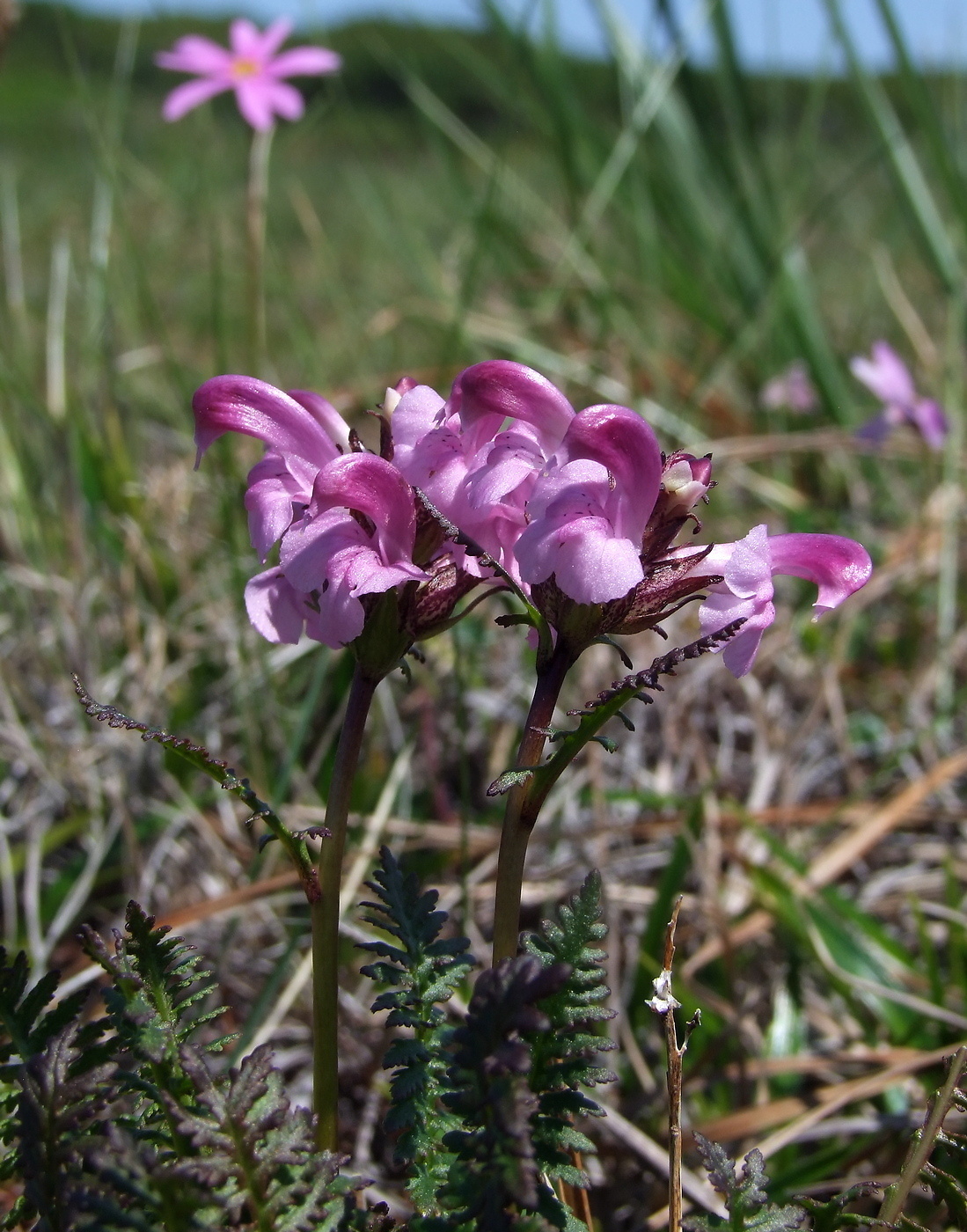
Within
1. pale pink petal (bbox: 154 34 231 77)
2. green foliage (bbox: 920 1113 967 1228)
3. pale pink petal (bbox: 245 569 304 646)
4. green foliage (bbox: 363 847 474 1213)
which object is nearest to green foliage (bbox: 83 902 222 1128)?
green foliage (bbox: 363 847 474 1213)

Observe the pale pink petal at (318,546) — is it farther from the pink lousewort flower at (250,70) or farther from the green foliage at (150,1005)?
the pink lousewort flower at (250,70)

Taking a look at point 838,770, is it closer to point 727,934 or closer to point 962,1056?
point 727,934

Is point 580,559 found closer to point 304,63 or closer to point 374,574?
point 374,574

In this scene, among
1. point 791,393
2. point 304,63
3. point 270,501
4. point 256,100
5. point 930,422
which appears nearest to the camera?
point 270,501

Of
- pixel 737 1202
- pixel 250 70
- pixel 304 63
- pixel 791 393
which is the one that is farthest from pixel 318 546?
pixel 791 393

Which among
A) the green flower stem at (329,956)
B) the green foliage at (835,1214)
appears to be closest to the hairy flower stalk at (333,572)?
the green flower stem at (329,956)

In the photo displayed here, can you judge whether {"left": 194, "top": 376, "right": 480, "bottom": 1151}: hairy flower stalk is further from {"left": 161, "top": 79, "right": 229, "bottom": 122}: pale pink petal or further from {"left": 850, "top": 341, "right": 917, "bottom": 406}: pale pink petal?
{"left": 850, "top": 341, "right": 917, "bottom": 406}: pale pink petal
